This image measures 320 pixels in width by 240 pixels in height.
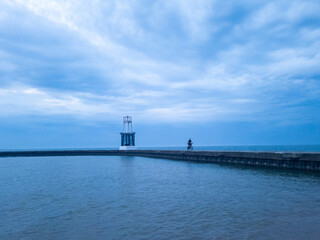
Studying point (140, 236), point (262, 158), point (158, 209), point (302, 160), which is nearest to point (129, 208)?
point (158, 209)

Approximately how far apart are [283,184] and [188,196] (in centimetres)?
777

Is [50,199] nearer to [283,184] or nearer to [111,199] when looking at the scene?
[111,199]

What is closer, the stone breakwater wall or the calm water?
the calm water

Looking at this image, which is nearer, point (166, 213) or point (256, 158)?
point (166, 213)

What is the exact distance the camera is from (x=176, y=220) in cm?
1039

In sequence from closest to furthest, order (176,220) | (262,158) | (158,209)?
(176,220) → (158,209) → (262,158)

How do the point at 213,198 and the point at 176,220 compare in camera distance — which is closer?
the point at 176,220

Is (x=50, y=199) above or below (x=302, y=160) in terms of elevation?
below

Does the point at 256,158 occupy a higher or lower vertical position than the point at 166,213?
higher

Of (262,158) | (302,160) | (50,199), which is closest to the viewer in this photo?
(50,199)

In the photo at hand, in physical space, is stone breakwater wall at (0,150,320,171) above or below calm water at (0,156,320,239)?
above

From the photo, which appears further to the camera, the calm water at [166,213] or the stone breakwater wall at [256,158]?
the stone breakwater wall at [256,158]

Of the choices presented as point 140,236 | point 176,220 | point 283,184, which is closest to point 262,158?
point 283,184

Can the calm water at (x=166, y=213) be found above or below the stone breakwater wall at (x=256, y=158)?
below
